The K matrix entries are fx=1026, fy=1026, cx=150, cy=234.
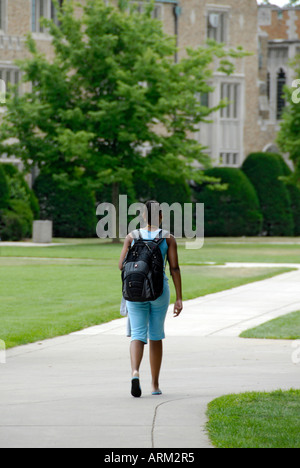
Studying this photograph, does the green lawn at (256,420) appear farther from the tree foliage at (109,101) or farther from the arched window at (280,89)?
the arched window at (280,89)

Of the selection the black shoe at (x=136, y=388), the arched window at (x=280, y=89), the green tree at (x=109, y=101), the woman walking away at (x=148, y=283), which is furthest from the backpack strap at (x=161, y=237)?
the arched window at (x=280, y=89)

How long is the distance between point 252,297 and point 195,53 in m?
21.5

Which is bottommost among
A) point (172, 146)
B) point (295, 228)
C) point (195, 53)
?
point (295, 228)

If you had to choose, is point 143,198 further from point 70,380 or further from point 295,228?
point 70,380

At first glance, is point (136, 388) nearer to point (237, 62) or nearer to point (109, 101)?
point (109, 101)

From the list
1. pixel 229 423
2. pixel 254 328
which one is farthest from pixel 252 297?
pixel 229 423

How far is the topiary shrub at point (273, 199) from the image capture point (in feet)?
159

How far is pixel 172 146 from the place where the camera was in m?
38.9

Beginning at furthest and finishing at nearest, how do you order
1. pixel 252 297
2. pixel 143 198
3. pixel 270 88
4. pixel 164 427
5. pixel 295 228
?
pixel 270 88
pixel 295 228
pixel 143 198
pixel 252 297
pixel 164 427

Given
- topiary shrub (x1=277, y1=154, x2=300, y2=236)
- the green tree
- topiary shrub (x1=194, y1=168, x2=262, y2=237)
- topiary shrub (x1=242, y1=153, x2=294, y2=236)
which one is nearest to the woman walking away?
the green tree

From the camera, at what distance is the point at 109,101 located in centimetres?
3834

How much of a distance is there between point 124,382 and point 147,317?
0.84 m

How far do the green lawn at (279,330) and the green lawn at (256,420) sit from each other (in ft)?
14.6

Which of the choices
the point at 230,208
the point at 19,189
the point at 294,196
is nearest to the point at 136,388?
the point at 19,189
